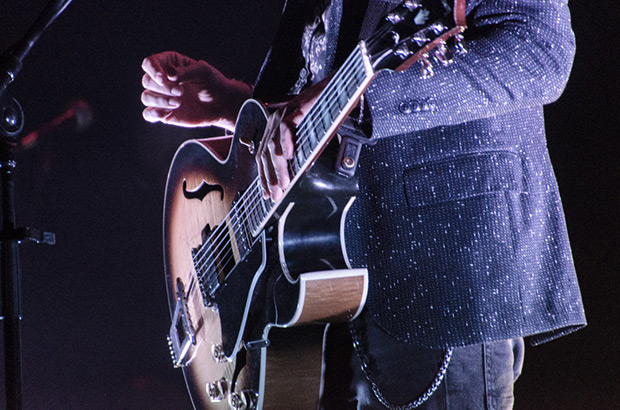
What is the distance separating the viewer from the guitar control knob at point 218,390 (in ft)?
4.00

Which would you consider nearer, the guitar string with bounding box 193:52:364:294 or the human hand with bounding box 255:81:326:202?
the guitar string with bounding box 193:52:364:294

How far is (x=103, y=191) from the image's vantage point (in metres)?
2.47

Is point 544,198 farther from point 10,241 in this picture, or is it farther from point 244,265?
point 10,241

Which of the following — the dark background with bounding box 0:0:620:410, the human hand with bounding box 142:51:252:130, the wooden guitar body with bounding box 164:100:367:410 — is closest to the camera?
the wooden guitar body with bounding box 164:100:367:410

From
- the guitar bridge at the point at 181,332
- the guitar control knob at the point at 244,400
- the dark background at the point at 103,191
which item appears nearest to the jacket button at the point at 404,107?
the guitar control knob at the point at 244,400

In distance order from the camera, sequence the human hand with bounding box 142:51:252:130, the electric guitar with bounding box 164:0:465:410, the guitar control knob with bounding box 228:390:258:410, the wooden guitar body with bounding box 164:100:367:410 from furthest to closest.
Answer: the human hand with bounding box 142:51:252:130 → the guitar control knob with bounding box 228:390:258:410 → the wooden guitar body with bounding box 164:100:367:410 → the electric guitar with bounding box 164:0:465:410

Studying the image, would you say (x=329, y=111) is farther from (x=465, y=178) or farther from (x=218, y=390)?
(x=218, y=390)

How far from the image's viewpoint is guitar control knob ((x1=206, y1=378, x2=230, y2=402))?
122 cm

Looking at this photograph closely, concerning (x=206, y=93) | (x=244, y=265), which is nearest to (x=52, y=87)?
(x=206, y=93)

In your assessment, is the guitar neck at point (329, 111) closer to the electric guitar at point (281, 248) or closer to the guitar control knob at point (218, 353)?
the electric guitar at point (281, 248)

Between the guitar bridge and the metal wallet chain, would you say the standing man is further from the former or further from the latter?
the guitar bridge

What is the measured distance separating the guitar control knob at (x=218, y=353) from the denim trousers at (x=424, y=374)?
30 cm

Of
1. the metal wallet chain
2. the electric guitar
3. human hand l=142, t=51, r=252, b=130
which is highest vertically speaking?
human hand l=142, t=51, r=252, b=130

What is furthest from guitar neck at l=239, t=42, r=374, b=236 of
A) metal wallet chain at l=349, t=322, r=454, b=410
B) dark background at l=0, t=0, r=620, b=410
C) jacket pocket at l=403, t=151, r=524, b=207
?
dark background at l=0, t=0, r=620, b=410
